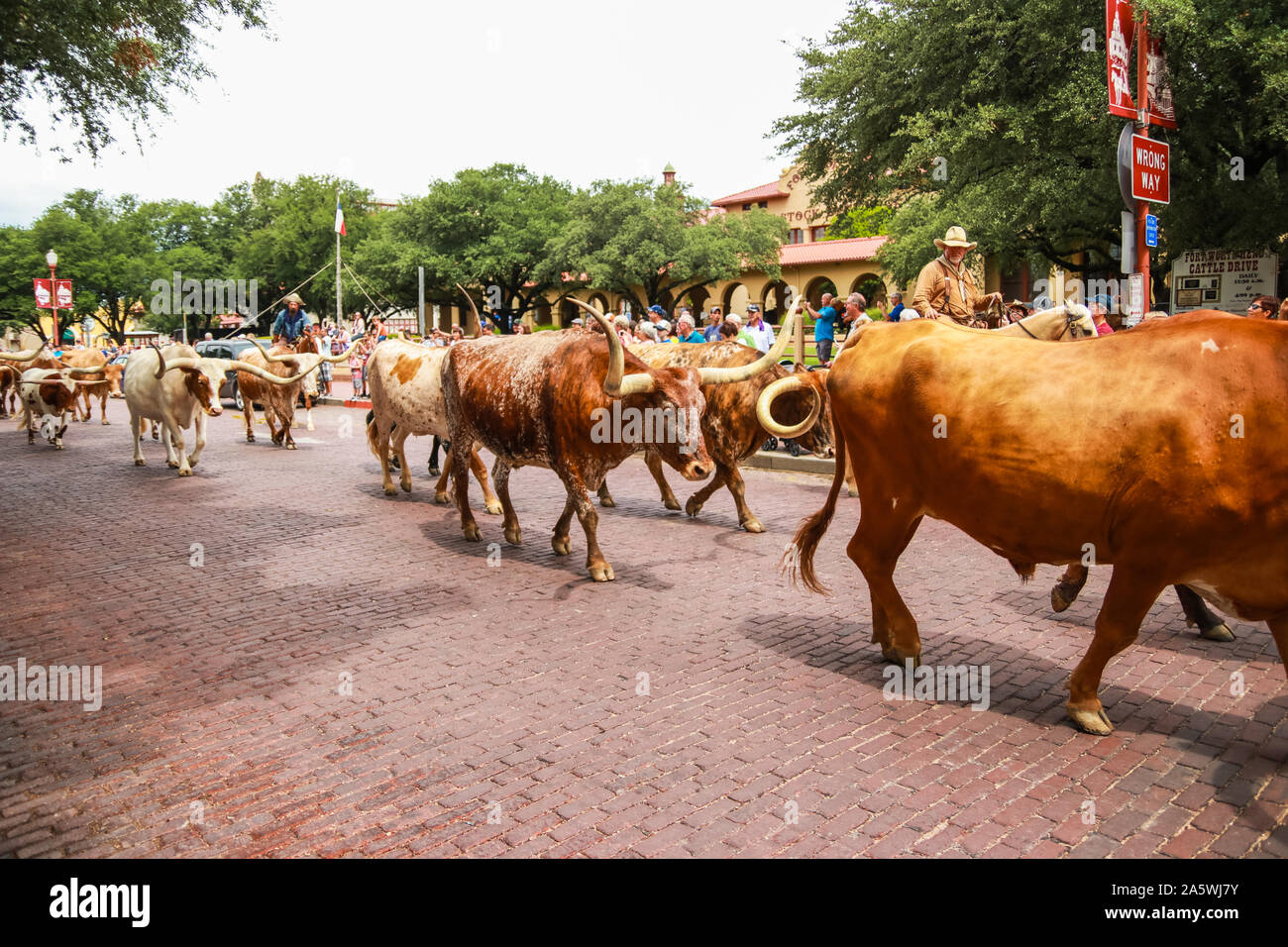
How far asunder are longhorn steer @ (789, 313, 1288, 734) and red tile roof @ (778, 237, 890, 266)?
130ft

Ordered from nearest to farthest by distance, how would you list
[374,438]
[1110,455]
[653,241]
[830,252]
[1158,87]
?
[1110,455], [374,438], [1158,87], [653,241], [830,252]

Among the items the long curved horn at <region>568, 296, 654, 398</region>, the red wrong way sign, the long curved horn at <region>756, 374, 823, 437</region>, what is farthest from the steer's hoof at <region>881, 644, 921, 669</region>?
the red wrong way sign

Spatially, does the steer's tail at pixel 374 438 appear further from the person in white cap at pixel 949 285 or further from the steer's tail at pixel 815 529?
the steer's tail at pixel 815 529

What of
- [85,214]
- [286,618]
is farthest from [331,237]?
[286,618]

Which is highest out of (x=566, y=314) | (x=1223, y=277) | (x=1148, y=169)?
(x=566, y=314)

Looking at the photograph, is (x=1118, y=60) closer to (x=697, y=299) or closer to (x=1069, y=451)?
(x=1069, y=451)

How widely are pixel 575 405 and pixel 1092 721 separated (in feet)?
14.3

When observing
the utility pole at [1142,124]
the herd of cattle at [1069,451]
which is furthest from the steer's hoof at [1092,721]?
the utility pole at [1142,124]

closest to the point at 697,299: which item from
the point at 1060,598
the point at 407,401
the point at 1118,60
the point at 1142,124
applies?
the point at 1142,124

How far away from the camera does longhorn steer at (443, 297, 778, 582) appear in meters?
7.00

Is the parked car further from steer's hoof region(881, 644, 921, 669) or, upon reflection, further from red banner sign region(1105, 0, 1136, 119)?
steer's hoof region(881, 644, 921, 669)

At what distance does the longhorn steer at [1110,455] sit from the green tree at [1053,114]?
14085 mm

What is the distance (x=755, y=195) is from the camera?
2436 inches

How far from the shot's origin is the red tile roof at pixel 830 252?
44031 mm
